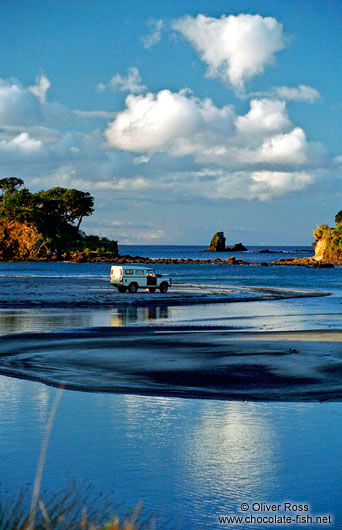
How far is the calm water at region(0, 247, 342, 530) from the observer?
9.33 meters

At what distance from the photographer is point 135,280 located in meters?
61.6

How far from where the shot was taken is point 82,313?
1629 inches

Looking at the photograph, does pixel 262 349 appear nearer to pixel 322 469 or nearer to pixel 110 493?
pixel 322 469

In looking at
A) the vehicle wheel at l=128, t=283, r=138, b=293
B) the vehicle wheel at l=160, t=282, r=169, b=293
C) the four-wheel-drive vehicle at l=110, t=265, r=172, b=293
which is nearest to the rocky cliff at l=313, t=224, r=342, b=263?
the vehicle wheel at l=160, t=282, r=169, b=293

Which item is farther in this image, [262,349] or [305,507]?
[262,349]

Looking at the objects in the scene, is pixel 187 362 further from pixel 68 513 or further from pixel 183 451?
pixel 68 513

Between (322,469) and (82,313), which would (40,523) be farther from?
(82,313)

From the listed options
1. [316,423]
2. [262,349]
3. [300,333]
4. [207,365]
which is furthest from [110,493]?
[300,333]

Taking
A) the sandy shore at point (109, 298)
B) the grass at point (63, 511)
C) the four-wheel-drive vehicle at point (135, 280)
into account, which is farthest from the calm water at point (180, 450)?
the four-wheel-drive vehicle at point (135, 280)

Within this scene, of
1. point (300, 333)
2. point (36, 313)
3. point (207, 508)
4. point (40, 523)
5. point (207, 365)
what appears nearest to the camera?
point (40, 523)

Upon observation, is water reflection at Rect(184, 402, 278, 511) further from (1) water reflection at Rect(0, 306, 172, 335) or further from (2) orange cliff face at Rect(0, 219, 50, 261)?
(2) orange cliff face at Rect(0, 219, 50, 261)

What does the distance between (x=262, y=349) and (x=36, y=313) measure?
19.9m

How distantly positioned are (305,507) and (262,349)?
48.4 ft

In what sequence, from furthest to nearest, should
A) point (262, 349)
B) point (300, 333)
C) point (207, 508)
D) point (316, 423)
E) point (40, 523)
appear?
point (300, 333) → point (262, 349) → point (316, 423) → point (207, 508) → point (40, 523)
